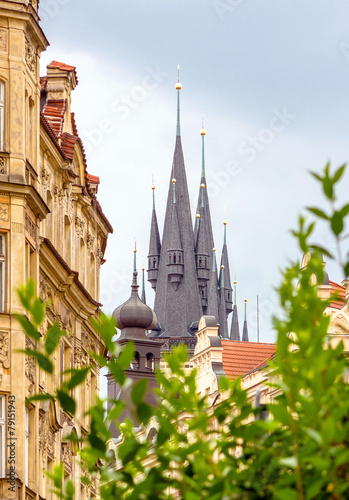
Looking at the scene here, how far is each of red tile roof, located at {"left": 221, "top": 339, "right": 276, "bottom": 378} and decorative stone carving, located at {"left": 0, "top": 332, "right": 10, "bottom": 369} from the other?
29.9 m

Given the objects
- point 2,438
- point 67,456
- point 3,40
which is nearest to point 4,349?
point 2,438

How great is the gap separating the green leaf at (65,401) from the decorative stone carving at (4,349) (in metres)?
16.9

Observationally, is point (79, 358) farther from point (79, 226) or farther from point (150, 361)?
point (150, 361)

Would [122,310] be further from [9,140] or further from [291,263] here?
[291,263]

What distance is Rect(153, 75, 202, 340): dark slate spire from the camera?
141 m

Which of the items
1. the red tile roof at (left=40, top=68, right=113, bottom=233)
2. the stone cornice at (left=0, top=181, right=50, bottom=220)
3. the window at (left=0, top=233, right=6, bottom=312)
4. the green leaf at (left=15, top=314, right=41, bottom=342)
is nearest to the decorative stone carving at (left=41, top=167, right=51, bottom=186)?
the red tile roof at (left=40, top=68, right=113, bottom=233)

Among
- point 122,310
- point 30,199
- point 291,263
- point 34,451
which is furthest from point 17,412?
point 122,310

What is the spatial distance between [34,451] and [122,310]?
63696mm

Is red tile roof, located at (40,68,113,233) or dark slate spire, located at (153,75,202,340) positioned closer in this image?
red tile roof, located at (40,68,113,233)

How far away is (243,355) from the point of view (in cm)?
5419

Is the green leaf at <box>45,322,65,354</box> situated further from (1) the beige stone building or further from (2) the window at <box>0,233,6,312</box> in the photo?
(2) the window at <box>0,233,6,312</box>

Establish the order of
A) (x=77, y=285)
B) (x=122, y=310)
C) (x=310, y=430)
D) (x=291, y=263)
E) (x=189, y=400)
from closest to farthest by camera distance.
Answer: (x=310, y=430)
(x=189, y=400)
(x=291, y=263)
(x=77, y=285)
(x=122, y=310)

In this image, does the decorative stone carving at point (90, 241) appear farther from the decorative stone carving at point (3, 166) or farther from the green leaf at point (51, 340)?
the green leaf at point (51, 340)

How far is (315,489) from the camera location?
201 inches
